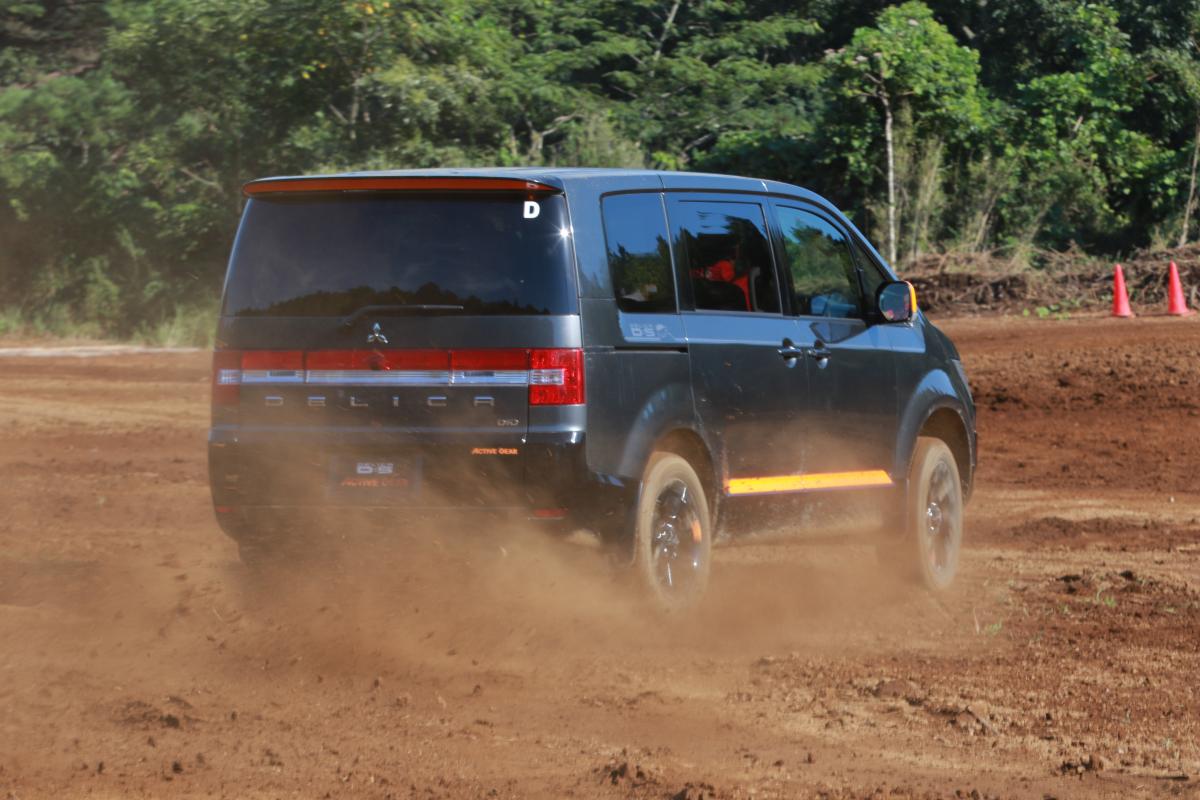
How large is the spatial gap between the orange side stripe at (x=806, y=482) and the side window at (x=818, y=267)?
0.73 meters

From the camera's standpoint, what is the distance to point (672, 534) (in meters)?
7.07

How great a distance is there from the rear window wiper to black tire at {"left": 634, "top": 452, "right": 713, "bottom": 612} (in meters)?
1.00

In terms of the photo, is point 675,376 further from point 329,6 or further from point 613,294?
point 329,6

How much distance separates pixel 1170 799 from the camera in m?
4.70

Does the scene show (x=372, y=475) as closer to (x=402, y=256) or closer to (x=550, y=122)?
(x=402, y=256)

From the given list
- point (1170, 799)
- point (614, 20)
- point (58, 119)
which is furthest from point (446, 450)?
point (614, 20)

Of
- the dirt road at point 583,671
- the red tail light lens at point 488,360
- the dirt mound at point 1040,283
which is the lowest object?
the dirt road at point 583,671

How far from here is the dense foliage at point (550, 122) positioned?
79.4ft

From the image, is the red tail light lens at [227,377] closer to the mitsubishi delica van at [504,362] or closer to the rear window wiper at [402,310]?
the mitsubishi delica van at [504,362]

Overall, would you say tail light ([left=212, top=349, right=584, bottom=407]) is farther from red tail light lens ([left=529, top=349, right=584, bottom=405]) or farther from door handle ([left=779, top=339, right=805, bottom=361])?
door handle ([left=779, top=339, right=805, bottom=361])

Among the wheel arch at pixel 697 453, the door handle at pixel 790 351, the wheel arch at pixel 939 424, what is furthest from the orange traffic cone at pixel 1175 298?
the wheel arch at pixel 697 453

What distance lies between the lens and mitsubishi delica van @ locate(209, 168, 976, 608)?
254 inches

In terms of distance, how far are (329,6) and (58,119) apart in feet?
17.4

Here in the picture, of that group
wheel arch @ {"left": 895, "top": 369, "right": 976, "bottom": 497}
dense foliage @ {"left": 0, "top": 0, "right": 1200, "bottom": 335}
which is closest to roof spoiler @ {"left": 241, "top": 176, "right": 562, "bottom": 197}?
wheel arch @ {"left": 895, "top": 369, "right": 976, "bottom": 497}
